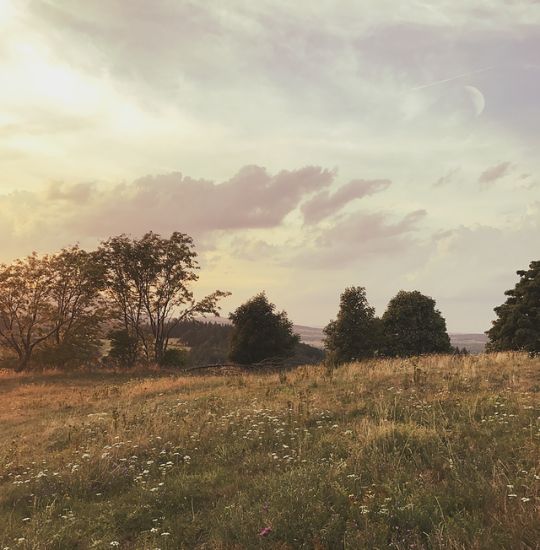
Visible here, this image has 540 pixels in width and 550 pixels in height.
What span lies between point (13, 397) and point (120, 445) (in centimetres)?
1750

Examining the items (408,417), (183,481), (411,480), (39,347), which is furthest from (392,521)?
(39,347)

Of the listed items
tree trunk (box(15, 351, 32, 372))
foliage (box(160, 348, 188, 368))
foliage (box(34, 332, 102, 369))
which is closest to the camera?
tree trunk (box(15, 351, 32, 372))

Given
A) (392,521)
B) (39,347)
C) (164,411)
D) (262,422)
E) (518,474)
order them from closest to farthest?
(392,521), (518,474), (262,422), (164,411), (39,347)

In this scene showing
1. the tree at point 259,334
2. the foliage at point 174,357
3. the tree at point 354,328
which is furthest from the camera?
the foliage at point 174,357

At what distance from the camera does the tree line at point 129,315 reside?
37094 mm

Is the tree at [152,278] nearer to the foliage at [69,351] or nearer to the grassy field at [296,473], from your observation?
the foliage at [69,351]

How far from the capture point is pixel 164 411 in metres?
14.7

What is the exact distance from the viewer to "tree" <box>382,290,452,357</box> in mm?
36344

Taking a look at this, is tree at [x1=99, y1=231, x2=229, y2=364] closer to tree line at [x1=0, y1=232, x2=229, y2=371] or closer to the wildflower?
tree line at [x1=0, y1=232, x2=229, y2=371]

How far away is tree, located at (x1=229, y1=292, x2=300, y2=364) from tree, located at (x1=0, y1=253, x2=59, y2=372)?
706 inches

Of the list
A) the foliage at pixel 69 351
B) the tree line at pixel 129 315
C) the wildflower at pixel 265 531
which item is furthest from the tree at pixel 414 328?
the wildflower at pixel 265 531

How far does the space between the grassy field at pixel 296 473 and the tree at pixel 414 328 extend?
21.4 metres

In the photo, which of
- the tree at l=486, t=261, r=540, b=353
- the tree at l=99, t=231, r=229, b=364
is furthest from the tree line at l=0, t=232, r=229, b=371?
the tree at l=486, t=261, r=540, b=353

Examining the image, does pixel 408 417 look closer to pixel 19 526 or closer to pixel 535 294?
pixel 19 526
